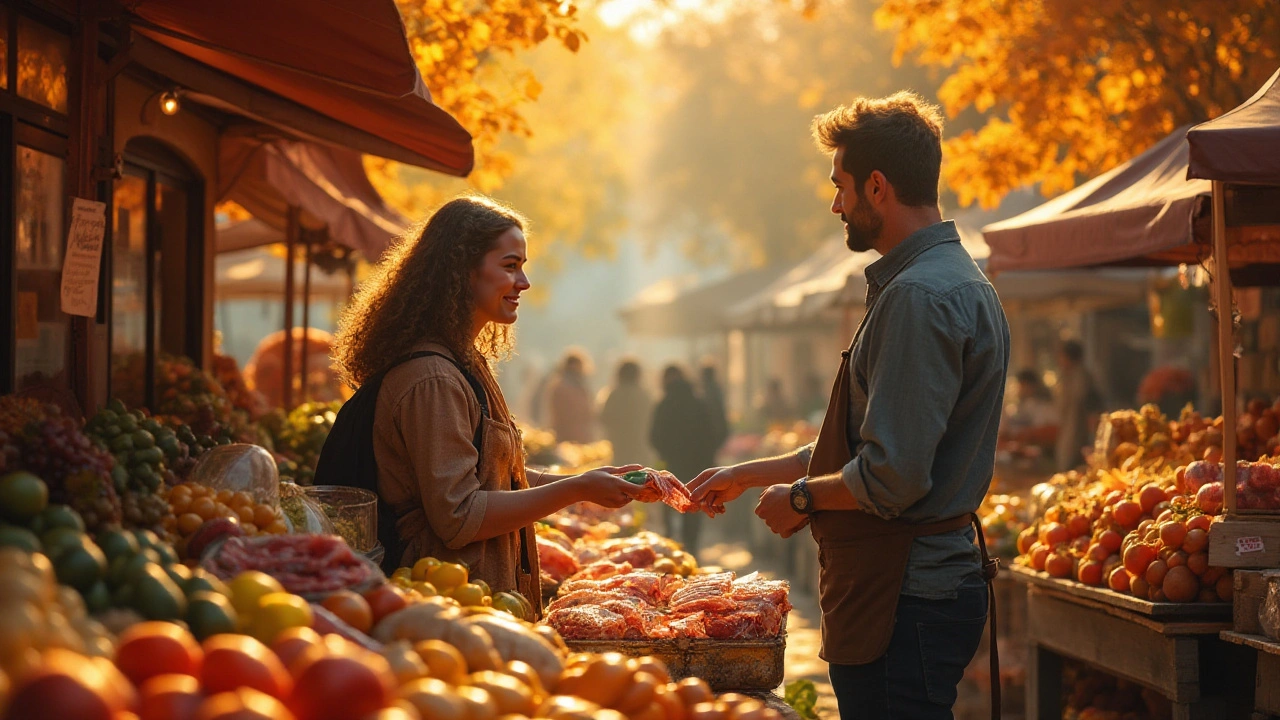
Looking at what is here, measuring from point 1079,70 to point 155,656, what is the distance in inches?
393

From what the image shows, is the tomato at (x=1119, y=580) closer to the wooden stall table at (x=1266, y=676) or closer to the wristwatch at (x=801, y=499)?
the wooden stall table at (x=1266, y=676)

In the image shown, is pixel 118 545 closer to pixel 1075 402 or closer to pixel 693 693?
pixel 693 693

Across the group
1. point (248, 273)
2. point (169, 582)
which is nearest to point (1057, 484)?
point (169, 582)

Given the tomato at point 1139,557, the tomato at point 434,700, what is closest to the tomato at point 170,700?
the tomato at point 434,700

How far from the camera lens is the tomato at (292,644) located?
2.06 meters

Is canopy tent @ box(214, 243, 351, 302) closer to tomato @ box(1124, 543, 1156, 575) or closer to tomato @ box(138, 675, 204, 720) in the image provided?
tomato @ box(1124, 543, 1156, 575)

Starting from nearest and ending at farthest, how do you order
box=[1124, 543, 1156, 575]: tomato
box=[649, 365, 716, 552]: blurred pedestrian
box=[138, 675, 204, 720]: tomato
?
box=[138, 675, 204, 720]: tomato, box=[1124, 543, 1156, 575]: tomato, box=[649, 365, 716, 552]: blurred pedestrian

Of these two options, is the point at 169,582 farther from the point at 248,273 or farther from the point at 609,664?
the point at 248,273

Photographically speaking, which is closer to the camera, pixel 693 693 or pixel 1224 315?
pixel 693 693

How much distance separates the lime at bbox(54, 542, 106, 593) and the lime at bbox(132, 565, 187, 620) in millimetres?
112

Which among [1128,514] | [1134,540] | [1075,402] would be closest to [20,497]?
[1134,540]

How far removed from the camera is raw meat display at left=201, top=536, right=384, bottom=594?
2660 millimetres

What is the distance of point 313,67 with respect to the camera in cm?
443

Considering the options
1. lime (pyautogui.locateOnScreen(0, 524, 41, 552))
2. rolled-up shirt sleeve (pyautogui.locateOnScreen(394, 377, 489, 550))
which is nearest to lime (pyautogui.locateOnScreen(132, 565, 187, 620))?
lime (pyautogui.locateOnScreen(0, 524, 41, 552))
